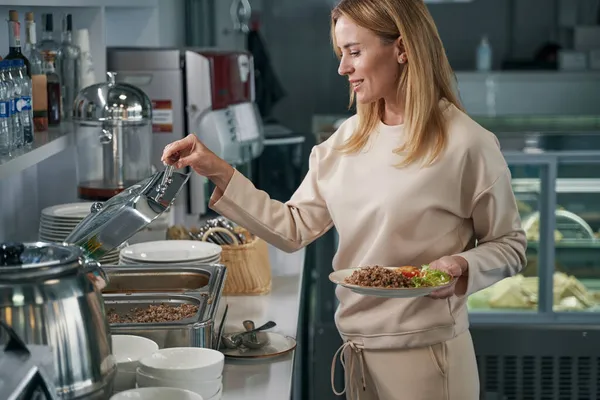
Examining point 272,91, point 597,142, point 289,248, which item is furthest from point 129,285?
point 272,91

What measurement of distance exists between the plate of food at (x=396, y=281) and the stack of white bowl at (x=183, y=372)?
1.18 ft

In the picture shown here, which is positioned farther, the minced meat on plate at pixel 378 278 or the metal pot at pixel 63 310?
the minced meat on plate at pixel 378 278

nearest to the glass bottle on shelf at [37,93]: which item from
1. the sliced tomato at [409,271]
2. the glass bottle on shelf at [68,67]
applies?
the glass bottle on shelf at [68,67]

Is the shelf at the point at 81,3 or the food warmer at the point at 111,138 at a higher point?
the shelf at the point at 81,3

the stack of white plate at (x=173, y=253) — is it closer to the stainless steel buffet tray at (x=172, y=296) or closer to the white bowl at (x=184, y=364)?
the stainless steel buffet tray at (x=172, y=296)

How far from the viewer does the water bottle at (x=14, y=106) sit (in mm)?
2199

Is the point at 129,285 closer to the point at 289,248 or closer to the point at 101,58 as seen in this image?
the point at 289,248

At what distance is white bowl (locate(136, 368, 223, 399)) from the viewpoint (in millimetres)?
1746

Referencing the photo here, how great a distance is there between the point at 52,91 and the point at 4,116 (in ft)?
2.66

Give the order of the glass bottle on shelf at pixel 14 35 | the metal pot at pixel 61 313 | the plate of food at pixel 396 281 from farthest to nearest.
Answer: the glass bottle on shelf at pixel 14 35 → the plate of food at pixel 396 281 → the metal pot at pixel 61 313

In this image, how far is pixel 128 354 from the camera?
1.87 m

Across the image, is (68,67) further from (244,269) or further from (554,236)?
(554,236)

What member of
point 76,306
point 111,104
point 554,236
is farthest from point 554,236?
Result: point 76,306

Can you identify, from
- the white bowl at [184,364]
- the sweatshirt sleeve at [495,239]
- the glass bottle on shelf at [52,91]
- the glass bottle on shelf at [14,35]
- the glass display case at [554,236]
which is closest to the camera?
the white bowl at [184,364]
